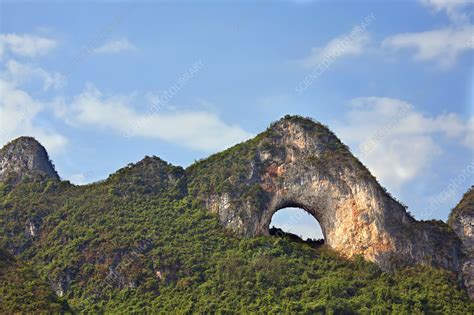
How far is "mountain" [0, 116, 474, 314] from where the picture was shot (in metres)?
40.4

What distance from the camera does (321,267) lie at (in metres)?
43.0

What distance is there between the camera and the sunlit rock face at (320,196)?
142ft

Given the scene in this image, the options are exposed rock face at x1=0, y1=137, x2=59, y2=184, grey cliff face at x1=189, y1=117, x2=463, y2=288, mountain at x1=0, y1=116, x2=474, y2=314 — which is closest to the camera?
mountain at x1=0, y1=116, x2=474, y2=314

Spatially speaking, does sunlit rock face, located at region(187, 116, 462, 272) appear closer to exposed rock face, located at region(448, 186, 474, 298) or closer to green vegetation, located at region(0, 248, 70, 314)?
exposed rock face, located at region(448, 186, 474, 298)

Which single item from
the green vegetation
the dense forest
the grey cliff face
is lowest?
the green vegetation

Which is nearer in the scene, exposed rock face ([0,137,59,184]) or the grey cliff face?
the grey cliff face

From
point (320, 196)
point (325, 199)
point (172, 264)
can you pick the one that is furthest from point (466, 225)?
point (172, 264)

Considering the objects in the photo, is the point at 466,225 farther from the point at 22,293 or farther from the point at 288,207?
the point at 22,293

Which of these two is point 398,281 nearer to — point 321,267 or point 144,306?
point 321,267

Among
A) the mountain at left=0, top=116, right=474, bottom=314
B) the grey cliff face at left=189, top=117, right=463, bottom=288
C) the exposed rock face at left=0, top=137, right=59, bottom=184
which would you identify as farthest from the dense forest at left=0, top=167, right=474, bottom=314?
the exposed rock face at left=0, top=137, right=59, bottom=184

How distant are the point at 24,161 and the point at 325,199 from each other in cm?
2371

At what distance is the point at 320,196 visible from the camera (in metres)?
45.3

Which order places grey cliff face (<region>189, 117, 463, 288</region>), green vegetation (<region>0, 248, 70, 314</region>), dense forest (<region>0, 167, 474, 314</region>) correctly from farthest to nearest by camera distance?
grey cliff face (<region>189, 117, 463, 288</region>)
dense forest (<region>0, 167, 474, 314</region>)
green vegetation (<region>0, 248, 70, 314</region>)

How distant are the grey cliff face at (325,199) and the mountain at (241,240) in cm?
7
